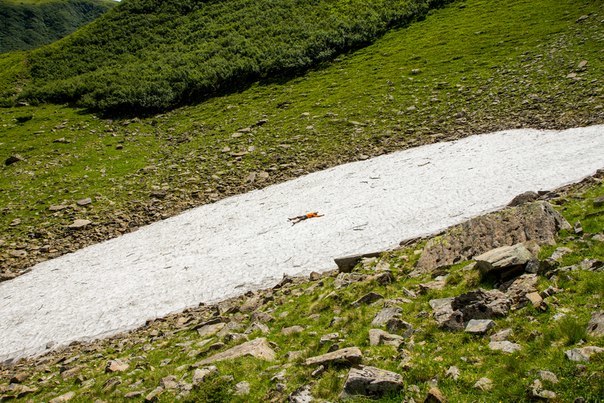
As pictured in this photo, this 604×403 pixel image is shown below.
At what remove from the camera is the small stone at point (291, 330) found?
11.0 m

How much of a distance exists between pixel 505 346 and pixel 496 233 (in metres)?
5.67

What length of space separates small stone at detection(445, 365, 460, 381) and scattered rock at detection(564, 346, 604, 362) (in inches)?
69.6

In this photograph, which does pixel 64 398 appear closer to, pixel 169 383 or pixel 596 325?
pixel 169 383

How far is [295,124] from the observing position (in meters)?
35.5

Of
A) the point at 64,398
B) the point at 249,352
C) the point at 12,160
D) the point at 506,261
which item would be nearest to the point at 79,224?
the point at 12,160

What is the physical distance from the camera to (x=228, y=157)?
3170 centimetres

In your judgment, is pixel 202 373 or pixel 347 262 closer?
pixel 202 373

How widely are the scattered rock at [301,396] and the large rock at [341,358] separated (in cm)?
71

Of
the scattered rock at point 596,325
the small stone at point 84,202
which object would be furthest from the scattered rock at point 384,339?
the small stone at point 84,202

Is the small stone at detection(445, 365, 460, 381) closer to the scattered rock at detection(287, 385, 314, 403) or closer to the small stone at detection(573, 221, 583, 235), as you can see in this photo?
the scattered rock at detection(287, 385, 314, 403)

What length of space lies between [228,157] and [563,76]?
2707 centimetres

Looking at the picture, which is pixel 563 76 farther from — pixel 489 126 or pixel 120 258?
pixel 120 258

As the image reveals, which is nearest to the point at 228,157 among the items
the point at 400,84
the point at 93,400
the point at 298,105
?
the point at 298,105

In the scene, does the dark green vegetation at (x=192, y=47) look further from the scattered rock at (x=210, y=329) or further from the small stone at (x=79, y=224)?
the scattered rock at (x=210, y=329)
